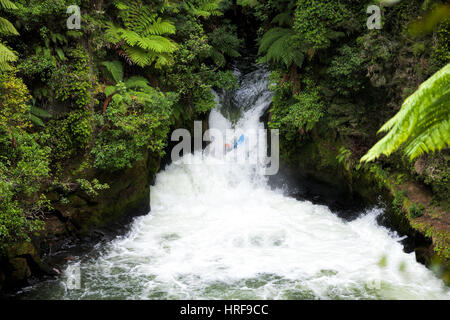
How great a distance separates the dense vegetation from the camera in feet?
22.8

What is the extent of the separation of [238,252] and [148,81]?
5.61m

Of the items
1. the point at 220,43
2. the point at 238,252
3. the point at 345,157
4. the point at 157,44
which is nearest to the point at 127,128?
the point at 157,44

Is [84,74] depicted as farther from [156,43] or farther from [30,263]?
[30,263]

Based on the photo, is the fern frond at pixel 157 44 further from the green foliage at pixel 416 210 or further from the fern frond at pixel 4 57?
the green foliage at pixel 416 210

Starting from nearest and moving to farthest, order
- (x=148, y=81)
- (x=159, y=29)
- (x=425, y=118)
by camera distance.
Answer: (x=425, y=118), (x=159, y=29), (x=148, y=81)

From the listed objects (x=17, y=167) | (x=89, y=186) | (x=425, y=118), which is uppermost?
(x=425, y=118)

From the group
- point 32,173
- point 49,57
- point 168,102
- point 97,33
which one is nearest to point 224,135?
point 168,102

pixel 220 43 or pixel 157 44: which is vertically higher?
pixel 220 43

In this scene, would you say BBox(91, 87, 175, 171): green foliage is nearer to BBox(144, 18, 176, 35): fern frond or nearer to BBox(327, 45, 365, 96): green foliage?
BBox(144, 18, 176, 35): fern frond

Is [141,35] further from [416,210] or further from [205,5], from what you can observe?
[416,210]

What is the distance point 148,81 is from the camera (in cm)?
1071

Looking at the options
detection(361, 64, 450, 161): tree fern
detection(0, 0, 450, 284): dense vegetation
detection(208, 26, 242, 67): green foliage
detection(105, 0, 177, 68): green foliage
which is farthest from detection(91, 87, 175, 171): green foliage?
detection(361, 64, 450, 161): tree fern

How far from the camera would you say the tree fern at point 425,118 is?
238cm
